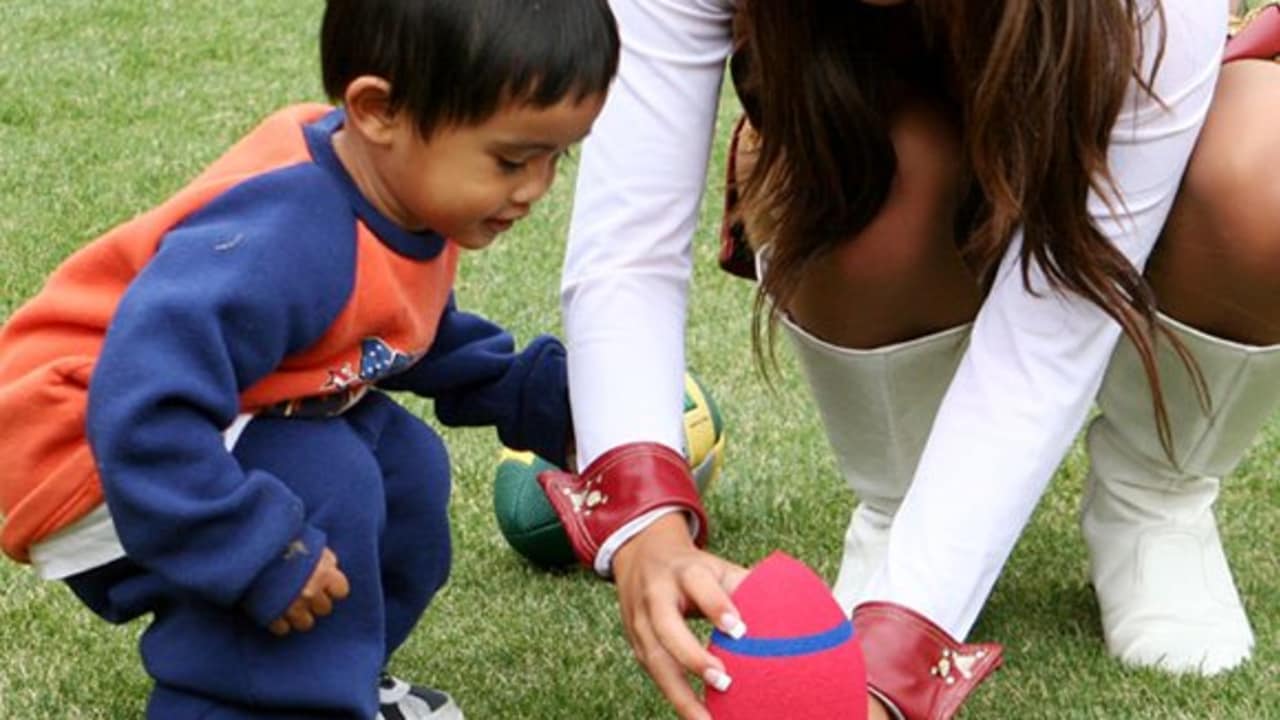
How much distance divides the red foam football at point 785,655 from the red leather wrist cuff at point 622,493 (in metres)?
0.25

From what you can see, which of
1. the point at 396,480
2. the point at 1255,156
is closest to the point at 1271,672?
the point at 1255,156

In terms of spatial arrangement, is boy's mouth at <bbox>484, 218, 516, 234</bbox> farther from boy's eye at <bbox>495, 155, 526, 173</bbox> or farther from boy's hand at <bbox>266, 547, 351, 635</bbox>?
boy's hand at <bbox>266, 547, 351, 635</bbox>

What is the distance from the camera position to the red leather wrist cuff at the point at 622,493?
2400mm

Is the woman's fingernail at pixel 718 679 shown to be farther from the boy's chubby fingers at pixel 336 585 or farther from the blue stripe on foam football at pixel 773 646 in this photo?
the boy's chubby fingers at pixel 336 585

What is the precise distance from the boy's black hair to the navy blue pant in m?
0.34

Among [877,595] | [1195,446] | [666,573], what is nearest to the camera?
[666,573]

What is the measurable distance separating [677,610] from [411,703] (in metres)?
0.55

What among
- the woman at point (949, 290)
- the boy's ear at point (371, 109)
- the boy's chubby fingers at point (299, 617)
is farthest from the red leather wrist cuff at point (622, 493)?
the boy's ear at point (371, 109)

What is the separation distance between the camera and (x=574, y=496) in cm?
248

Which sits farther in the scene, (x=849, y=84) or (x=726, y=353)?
(x=726, y=353)

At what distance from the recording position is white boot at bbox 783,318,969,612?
2.96m

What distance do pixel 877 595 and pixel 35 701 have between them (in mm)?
984

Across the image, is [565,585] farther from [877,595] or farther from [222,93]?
[222,93]

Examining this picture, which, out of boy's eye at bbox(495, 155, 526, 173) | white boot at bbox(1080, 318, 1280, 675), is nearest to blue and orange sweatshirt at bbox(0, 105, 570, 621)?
boy's eye at bbox(495, 155, 526, 173)
